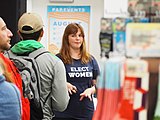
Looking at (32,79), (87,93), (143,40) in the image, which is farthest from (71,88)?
(143,40)

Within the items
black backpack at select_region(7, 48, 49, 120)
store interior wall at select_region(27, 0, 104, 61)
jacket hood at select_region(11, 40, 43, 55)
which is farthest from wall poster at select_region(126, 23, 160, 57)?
store interior wall at select_region(27, 0, 104, 61)

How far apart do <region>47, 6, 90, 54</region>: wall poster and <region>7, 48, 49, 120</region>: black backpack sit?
246 centimetres

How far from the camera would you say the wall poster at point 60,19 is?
493 cm

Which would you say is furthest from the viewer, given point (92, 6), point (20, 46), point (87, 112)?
point (92, 6)

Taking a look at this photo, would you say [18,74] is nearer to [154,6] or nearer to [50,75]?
[50,75]

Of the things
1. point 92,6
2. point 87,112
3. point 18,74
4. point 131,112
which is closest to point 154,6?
point 131,112

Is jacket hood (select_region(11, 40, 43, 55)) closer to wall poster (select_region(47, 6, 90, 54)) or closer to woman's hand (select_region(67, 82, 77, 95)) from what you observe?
woman's hand (select_region(67, 82, 77, 95))

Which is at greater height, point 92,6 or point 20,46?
point 92,6

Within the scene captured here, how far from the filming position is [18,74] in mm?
2285

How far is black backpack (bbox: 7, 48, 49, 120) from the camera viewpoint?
2363mm

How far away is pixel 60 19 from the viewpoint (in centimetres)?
500

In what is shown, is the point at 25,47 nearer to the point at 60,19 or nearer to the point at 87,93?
the point at 87,93

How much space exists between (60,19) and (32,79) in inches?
105

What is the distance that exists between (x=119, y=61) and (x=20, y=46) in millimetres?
1324
